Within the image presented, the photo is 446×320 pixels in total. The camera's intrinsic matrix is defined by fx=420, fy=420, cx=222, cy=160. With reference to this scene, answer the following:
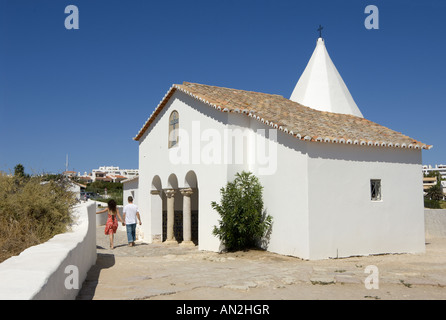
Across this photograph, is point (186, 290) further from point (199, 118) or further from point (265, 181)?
point (199, 118)

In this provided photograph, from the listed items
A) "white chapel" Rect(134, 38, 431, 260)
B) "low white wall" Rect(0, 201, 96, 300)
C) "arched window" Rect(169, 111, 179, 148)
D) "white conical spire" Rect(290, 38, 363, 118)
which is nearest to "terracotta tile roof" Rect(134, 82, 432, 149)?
"white chapel" Rect(134, 38, 431, 260)

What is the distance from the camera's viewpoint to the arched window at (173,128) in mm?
15344

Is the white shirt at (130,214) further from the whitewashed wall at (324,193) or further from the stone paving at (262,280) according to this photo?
the stone paving at (262,280)

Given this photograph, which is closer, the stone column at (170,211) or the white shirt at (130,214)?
the white shirt at (130,214)

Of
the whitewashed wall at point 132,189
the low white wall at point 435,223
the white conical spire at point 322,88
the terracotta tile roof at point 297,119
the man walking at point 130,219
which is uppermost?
the white conical spire at point 322,88

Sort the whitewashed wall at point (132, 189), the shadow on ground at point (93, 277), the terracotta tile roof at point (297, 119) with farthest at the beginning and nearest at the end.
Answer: the whitewashed wall at point (132, 189) < the terracotta tile roof at point (297, 119) < the shadow on ground at point (93, 277)

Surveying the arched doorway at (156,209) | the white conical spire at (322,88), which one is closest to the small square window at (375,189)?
the white conical spire at (322,88)

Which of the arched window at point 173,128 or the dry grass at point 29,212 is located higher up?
the arched window at point 173,128

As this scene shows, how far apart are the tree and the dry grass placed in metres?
4.25

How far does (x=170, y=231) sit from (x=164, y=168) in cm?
243

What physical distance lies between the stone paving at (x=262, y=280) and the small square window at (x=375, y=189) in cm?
204

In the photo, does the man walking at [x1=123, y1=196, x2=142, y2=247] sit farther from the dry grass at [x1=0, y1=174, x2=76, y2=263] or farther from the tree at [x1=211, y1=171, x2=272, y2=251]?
the dry grass at [x1=0, y1=174, x2=76, y2=263]

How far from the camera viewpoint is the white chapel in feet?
34.3
